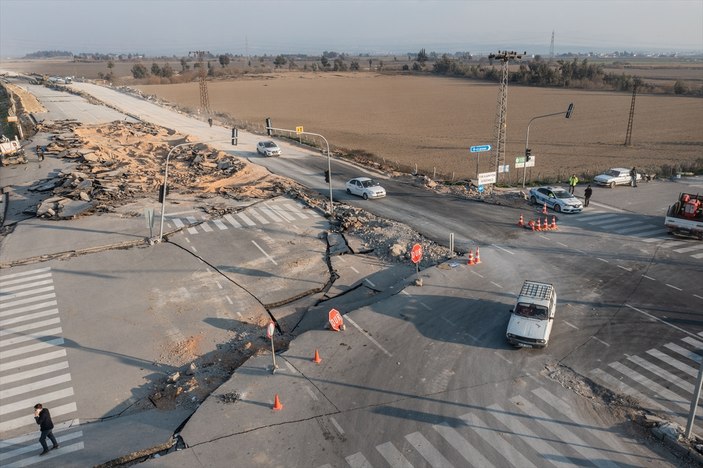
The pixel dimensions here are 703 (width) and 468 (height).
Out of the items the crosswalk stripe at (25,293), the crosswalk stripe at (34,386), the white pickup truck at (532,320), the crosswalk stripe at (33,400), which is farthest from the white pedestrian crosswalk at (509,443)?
the crosswalk stripe at (25,293)

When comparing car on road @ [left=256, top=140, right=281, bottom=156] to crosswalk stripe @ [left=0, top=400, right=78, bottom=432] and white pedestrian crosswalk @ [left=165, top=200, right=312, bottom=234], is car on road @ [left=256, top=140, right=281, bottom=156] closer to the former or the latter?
white pedestrian crosswalk @ [left=165, top=200, right=312, bottom=234]

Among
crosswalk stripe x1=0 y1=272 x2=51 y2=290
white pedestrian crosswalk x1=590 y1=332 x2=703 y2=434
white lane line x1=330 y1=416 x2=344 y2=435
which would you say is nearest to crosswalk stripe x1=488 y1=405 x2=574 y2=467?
white pedestrian crosswalk x1=590 y1=332 x2=703 y2=434

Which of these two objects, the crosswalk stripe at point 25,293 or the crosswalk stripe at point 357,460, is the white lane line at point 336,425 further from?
the crosswalk stripe at point 25,293

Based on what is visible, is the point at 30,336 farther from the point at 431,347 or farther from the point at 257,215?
the point at 257,215

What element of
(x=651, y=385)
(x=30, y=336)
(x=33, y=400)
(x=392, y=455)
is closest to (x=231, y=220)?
(x=30, y=336)

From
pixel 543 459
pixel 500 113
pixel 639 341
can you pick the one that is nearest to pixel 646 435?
pixel 543 459
